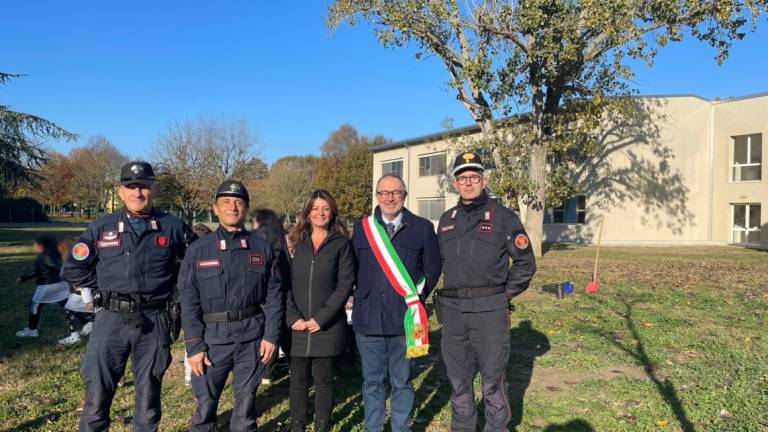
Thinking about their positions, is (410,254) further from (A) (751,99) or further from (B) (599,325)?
(A) (751,99)

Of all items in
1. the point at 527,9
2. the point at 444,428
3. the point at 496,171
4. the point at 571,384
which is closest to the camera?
the point at 444,428

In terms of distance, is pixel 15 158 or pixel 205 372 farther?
pixel 15 158

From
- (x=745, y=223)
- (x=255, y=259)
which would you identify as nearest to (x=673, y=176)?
(x=745, y=223)

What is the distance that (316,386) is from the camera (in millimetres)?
3766

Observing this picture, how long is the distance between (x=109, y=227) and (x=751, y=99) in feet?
94.8

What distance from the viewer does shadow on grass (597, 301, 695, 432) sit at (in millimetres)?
4383

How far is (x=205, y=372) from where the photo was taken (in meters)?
3.30

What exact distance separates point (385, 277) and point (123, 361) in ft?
5.80

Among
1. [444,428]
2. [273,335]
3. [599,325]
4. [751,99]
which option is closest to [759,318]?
[599,325]

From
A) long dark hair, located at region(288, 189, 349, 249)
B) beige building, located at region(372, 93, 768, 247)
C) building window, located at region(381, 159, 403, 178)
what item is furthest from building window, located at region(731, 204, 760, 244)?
long dark hair, located at region(288, 189, 349, 249)

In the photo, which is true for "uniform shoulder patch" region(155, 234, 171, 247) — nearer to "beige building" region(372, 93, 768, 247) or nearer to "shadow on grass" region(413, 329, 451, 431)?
"shadow on grass" region(413, 329, 451, 431)

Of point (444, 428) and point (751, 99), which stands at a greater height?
point (751, 99)

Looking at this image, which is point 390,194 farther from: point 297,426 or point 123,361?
point 123,361

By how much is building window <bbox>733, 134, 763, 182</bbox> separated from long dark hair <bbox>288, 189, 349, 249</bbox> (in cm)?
2705
